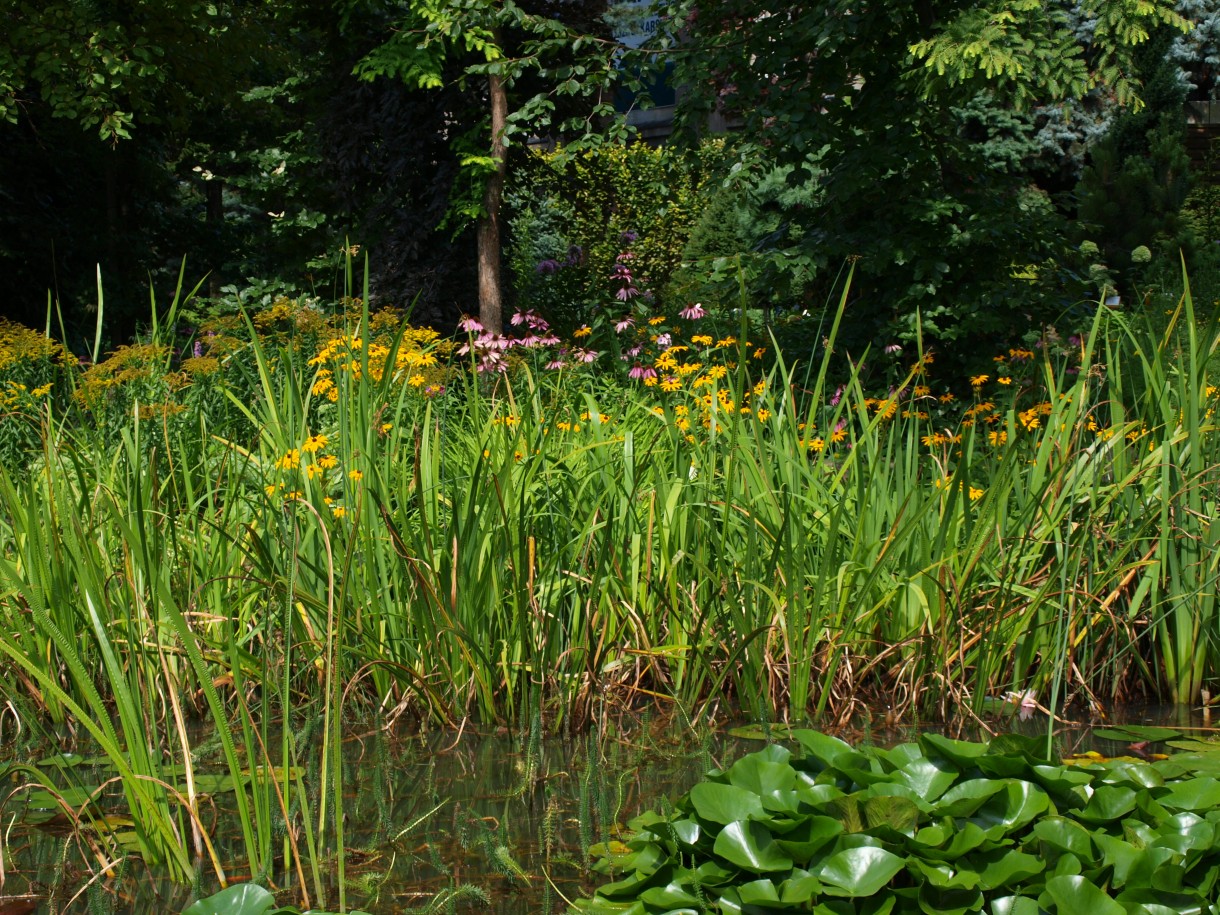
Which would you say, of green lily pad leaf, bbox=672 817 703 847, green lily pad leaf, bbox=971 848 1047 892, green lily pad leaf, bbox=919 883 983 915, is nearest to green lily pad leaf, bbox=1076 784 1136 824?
green lily pad leaf, bbox=971 848 1047 892

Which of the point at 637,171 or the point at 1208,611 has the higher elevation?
the point at 637,171

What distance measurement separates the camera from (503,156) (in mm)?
8172

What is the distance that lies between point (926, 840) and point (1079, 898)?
216 mm

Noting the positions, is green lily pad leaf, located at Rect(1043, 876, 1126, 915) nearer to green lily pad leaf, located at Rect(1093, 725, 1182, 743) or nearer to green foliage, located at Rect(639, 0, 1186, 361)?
green lily pad leaf, located at Rect(1093, 725, 1182, 743)

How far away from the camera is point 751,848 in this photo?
166 cm

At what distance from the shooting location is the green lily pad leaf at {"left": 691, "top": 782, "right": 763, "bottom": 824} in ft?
5.66

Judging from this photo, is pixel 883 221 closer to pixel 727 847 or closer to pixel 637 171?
pixel 727 847

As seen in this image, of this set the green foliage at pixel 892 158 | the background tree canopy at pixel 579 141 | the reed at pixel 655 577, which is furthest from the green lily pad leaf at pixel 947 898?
the green foliage at pixel 892 158

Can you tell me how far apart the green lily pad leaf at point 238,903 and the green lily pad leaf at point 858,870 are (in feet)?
2.49

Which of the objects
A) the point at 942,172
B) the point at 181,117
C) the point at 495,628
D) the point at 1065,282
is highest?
the point at 181,117

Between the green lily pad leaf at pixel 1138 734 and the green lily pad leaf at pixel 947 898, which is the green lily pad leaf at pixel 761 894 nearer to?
the green lily pad leaf at pixel 947 898

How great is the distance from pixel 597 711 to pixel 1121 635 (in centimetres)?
134

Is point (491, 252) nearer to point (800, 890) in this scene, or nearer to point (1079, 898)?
point (800, 890)

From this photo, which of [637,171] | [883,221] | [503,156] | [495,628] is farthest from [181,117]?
[495,628]
